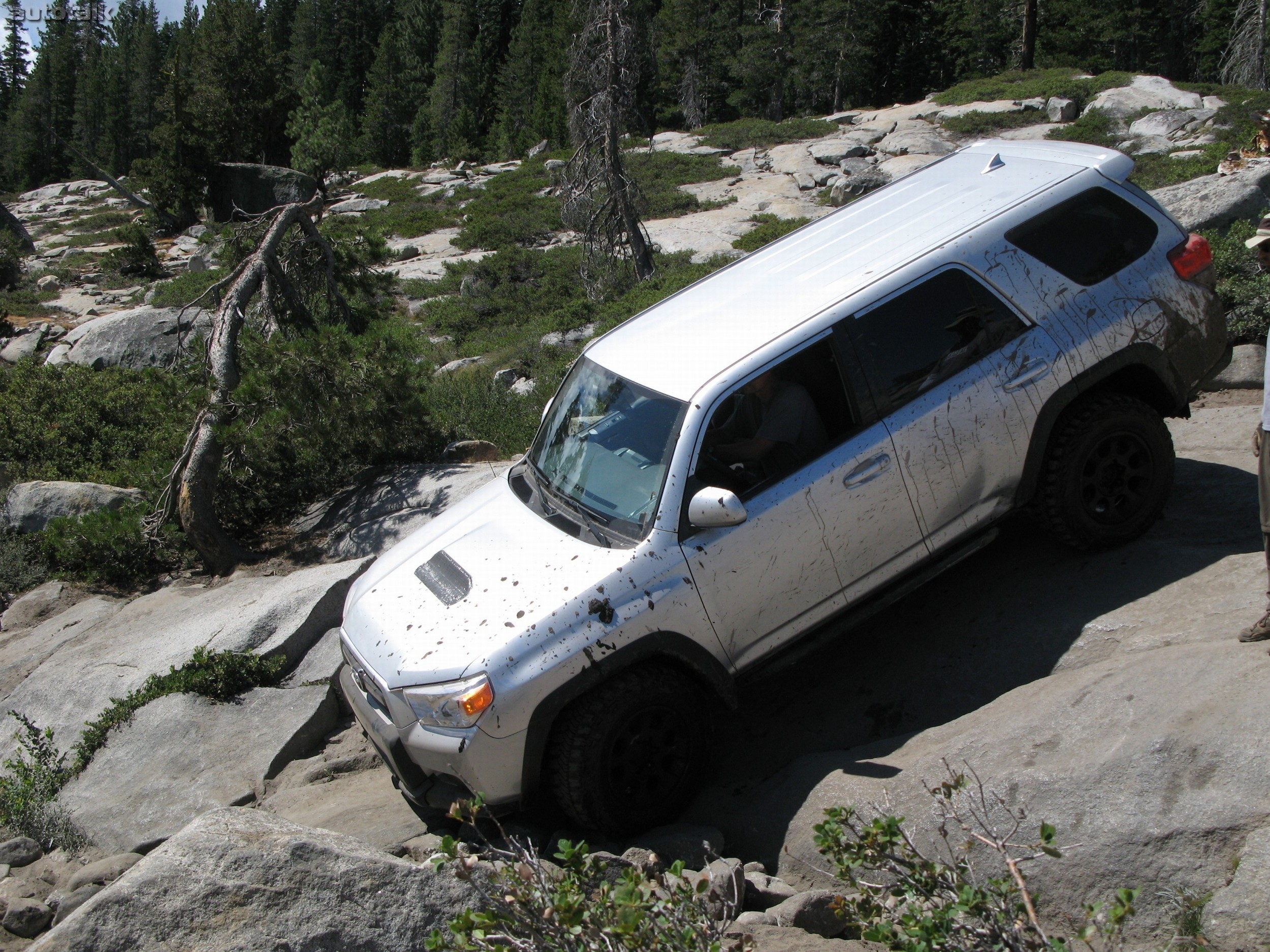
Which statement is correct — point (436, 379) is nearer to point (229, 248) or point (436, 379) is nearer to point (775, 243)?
point (229, 248)

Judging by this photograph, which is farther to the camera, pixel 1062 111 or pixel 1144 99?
pixel 1062 111

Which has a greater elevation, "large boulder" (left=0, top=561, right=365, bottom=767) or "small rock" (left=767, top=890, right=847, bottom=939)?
"large boulder" (left=0, top=561, right=365, bottom=767)

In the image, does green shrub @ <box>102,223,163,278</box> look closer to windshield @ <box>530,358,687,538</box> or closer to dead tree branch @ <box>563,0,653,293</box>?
dead tree branch @ <box>563,0,653,293</box>

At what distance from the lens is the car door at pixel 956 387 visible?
4.37 m

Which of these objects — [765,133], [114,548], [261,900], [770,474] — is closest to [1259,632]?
[770,474]

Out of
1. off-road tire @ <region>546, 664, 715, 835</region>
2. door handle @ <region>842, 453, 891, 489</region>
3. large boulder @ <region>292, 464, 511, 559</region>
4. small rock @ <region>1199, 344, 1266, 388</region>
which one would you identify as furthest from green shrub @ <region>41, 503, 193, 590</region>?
small rock @ <region>1199, 344, 1266, 388</region>

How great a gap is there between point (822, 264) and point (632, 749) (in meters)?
2.59

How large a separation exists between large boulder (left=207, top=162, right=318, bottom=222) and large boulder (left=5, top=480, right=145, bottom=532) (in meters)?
28.7

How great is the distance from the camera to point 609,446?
14.5 ft

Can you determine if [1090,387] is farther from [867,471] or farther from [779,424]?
[779,424]

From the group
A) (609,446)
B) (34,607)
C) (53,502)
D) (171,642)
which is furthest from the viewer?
(53,502)

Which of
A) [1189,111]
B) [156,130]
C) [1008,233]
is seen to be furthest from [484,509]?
[156,130]

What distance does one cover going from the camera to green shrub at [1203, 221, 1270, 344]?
695 cm

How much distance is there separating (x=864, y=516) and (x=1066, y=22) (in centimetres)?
5329
